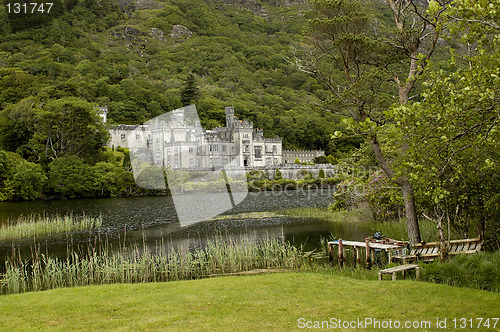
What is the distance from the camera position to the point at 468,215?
43.7 ft

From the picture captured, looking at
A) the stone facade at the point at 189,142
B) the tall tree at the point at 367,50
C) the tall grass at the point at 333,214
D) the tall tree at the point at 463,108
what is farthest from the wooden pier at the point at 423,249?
the stone facade at the point at 189,142

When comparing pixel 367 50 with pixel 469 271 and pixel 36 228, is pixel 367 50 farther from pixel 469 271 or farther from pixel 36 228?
pixel 36 228

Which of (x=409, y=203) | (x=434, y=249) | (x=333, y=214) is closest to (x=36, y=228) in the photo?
(x=333, y=214)

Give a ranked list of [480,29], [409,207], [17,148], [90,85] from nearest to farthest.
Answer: [480,29] < [409,207] < [17,148] < [90,85]

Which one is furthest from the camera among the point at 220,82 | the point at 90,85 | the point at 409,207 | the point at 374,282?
the point at 220,82

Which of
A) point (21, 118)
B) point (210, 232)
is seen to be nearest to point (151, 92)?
point (21, 118)

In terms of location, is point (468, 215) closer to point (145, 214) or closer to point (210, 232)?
point (210, 232)

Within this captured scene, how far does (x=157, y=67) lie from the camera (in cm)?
13725

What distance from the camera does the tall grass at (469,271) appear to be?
945 centimetres

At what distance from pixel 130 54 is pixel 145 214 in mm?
119723

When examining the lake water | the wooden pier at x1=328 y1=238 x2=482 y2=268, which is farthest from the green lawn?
the lake water

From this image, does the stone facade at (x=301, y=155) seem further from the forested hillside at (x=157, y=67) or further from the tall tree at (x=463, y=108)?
the tall tree at (x=463, y=108)

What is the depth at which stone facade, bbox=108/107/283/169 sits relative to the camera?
76.2 metres

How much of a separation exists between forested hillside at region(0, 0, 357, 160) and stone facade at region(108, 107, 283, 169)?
1142 cm
